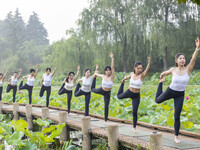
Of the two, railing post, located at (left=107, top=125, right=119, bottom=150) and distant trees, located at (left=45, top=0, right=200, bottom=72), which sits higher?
distant trees, located at (left=45, top=0, right=200, bottom=72)

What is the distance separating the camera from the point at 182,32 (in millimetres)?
19234

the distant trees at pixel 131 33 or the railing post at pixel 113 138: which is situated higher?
the distant trees at pixel 131 33

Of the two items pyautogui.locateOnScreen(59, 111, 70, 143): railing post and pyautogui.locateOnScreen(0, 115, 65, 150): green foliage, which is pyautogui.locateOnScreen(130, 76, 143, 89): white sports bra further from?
pyautogui.locateOnScreen(59, 111, 70, 143): railing post

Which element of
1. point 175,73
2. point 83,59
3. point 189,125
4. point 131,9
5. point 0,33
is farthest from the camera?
point 0,33

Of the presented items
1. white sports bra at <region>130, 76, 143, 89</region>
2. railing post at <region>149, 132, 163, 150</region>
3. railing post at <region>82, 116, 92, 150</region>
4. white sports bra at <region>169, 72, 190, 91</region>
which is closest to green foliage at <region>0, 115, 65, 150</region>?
railing post at <region>82, 116, 92, 150</region>

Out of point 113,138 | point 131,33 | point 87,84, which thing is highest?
point 131,33

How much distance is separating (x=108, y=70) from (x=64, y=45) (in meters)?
18.2

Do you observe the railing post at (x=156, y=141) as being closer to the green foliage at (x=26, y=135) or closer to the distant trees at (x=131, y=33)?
the green foliage at (x=26, y=135)

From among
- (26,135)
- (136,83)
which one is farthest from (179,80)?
(26,135)

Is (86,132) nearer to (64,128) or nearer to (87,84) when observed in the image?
(64,128)

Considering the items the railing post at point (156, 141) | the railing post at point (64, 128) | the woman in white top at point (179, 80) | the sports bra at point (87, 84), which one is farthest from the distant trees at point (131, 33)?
the railing post at point (156, 141)

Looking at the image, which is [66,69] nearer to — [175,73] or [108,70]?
[108,70]

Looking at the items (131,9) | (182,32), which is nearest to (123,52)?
(131,9)

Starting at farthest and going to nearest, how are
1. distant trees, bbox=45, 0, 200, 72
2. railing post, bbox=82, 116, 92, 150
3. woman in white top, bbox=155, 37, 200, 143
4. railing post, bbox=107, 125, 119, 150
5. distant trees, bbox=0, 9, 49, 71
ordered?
distant trees, bbox=0, 9, 49, 71
distant trees, bbox=45, 0, 200, 72
railing post, bbox=82, 116, 92, 150
railing post, bbox=107, 125, 119, 150
woman in white top, bbox=155, 37, 200, 143
